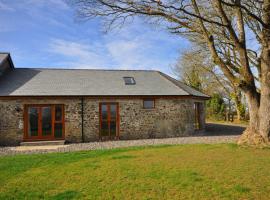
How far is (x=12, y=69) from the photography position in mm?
18734

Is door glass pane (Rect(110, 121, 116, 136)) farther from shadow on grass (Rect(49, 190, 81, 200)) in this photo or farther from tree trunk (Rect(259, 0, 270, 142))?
shadow on grass (Rect(49, 190, 81, 200))

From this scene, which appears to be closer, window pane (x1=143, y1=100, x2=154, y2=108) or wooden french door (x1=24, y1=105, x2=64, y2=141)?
wooden french door (x1=24, y1=105, x2=64, y2=141)

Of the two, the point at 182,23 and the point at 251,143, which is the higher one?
the point at 182,23

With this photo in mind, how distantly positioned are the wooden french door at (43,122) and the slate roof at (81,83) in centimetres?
93

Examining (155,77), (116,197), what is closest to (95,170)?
(116,197)

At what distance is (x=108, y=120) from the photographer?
53.2ft

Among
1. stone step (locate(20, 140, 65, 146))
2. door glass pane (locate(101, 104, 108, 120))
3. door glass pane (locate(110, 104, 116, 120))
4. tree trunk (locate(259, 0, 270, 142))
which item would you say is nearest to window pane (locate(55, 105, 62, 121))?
stone step (locate(20, 140, 65, 146))

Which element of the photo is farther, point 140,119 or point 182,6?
point 140,119

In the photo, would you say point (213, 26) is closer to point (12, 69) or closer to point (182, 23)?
point (182, 23)

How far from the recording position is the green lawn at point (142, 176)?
18.5ft

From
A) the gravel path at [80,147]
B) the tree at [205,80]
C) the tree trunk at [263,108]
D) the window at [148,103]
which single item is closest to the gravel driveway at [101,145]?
the gravel path at [80,147]

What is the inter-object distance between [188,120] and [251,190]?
11.9m

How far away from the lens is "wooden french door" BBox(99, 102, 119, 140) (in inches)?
636

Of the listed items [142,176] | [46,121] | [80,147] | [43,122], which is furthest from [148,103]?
[142,176]
